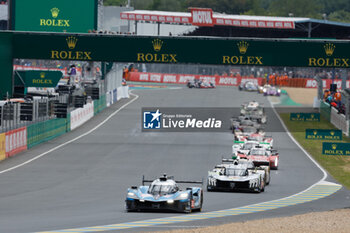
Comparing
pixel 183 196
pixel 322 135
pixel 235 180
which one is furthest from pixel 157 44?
pixel 183 196

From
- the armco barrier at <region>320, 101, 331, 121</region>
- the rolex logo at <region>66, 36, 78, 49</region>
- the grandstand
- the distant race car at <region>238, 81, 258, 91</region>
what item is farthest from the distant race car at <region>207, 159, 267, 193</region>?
the distant race car at <region>238, 81, 258, 91</region>

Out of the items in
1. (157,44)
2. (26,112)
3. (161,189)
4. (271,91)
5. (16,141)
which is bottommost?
(16,141)

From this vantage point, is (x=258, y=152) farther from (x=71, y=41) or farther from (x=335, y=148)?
(x=71, y=41)

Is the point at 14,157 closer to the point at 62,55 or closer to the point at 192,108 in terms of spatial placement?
the point at 62,55

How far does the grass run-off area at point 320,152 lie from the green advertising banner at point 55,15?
1953cm

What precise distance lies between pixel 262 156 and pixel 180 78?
3244 inches

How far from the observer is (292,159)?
48156 mm

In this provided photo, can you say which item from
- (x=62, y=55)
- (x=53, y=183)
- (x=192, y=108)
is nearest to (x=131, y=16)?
(x=192, y=108)

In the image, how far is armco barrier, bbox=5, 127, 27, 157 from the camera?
1735 inches

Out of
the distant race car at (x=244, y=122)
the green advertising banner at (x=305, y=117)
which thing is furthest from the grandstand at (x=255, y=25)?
the distant race car at (x=244, y=122)

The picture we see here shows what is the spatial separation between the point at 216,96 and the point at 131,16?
74.6 feet

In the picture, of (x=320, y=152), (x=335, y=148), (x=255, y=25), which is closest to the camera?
(x=335, y=148)

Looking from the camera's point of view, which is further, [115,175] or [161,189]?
[115,175]

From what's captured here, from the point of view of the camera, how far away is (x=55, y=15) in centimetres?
6600
